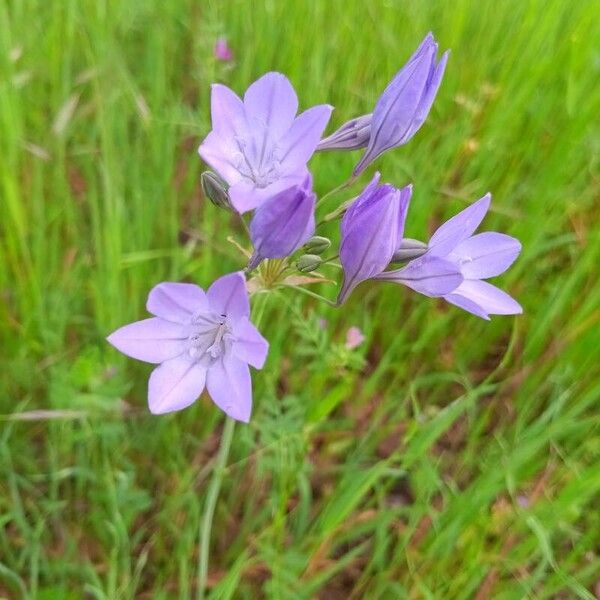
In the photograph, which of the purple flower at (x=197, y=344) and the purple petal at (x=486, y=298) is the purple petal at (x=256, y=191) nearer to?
the purple flower at (x=197, y=344)

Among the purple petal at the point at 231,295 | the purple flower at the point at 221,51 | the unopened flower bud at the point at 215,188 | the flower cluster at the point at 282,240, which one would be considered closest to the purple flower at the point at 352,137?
the flower cluster at the point at 282,240

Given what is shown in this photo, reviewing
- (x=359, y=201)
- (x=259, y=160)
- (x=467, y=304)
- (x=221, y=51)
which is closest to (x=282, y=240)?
(x=359, y=201)

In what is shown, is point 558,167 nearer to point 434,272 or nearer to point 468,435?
point 468,435

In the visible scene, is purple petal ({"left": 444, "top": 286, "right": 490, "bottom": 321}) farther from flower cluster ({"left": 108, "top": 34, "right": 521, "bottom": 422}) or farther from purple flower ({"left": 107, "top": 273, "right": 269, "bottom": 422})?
purple flower ({"left": 107, "top": 273, "right": 269, "bottom": 422})

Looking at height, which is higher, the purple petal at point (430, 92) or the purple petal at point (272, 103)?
the purple petal at point (430, 92)

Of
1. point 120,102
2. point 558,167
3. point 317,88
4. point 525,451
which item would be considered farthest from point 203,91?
point 525,451
